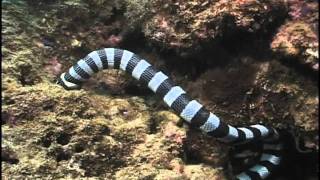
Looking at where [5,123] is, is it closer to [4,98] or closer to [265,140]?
[4,98]

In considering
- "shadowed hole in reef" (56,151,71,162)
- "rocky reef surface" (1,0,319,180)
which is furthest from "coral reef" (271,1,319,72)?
"shadowed hole in reef" (56,151,71,162)

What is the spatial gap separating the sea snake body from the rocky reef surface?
0.50 feet

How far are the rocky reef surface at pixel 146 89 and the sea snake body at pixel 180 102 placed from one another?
15cm

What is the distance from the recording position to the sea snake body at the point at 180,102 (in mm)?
4145

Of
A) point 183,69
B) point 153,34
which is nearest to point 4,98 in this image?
point 153,34

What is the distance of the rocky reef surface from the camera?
368 centimetres

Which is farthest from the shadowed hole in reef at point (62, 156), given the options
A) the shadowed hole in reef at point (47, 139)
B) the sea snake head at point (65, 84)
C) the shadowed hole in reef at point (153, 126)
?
the shadowed hole in reef at point (153, 126)

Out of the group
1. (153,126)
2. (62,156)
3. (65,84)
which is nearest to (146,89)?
(153,126)

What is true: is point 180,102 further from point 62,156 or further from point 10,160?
point 10,160

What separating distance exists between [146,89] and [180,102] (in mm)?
625

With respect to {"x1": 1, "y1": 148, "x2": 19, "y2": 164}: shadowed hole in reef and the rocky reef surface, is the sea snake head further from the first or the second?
{"x1": 1, "y1": 148, "x2": 19, "y2": 164}: shadowed hole in reef

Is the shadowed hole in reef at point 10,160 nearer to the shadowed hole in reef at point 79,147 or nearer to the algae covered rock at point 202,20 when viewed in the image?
the shadowed hole in reef at point 79,147

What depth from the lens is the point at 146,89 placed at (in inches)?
187

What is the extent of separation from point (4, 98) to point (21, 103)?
153 millimetres
